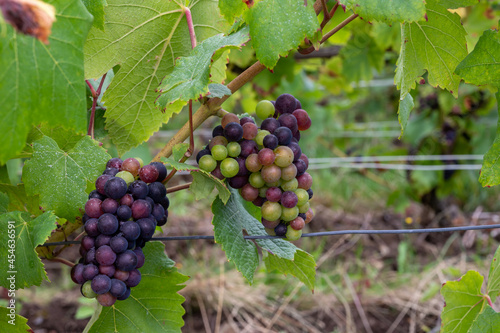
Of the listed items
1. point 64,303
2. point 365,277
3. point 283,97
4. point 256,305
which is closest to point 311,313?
point 256,305

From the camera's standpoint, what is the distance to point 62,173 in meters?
0.80

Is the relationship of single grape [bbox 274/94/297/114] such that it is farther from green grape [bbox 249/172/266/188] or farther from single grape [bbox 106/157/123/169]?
single grape [bbox 106/157/123/169]

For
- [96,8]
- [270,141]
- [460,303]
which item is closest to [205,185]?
[270,141]

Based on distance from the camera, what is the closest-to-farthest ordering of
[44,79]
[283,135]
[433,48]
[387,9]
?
[44,79]
[387,9]
[283,135]
[433,48]

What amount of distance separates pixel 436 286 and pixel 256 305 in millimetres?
964

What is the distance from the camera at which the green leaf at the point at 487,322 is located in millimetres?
888

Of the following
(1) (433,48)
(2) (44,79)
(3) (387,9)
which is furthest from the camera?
(1) (433,48)

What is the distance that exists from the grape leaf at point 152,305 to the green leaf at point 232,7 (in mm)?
506

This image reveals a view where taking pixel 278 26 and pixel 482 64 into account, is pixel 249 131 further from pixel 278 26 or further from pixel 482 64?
pixel 482 64

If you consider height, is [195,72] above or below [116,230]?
above

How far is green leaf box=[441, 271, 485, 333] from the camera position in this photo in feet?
3.13

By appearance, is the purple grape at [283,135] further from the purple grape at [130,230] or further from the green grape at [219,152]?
the purple grape at [130,230]

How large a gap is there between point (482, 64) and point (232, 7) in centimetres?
50

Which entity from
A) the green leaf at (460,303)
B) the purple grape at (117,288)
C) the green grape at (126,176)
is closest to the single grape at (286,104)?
the green grape at (126,176)
